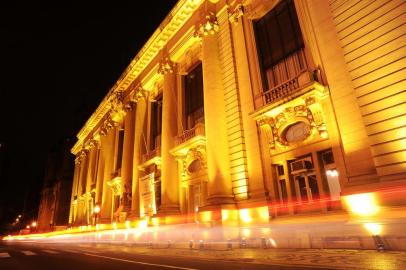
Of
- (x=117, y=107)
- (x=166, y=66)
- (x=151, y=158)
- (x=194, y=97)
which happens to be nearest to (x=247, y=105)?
(x=194, y=97)

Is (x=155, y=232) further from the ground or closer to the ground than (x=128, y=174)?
closer to the ground

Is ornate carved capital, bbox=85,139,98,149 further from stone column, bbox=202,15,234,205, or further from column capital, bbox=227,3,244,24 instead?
column capital, bbox=227,3,244,24

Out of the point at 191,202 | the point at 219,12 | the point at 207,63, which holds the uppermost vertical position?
the point at 219,12

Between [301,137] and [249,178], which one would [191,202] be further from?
[301,137]

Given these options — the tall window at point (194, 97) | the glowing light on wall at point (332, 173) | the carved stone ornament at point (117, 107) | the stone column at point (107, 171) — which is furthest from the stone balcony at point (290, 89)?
the stone column at point (107, 171)

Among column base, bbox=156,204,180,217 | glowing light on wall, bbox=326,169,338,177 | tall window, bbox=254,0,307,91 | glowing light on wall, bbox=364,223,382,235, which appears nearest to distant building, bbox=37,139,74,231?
column base, bbox=156,204,180,217

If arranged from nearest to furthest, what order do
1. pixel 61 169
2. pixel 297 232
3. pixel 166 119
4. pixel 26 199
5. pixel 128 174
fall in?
pixel 297 232, pixel 166 119, pixel 128 174, pixel 61 169, pixel 26 199

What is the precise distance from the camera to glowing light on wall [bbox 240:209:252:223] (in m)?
13.4

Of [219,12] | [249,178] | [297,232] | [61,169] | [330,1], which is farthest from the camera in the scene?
[61,169]

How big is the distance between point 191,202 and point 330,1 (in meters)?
14.2

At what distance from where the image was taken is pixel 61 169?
195 feet

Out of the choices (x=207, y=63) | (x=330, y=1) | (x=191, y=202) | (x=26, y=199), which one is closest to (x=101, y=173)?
(x=191, y=202)

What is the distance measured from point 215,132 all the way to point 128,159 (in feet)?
46.6

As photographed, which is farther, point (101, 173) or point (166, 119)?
point (101, 173)
